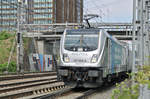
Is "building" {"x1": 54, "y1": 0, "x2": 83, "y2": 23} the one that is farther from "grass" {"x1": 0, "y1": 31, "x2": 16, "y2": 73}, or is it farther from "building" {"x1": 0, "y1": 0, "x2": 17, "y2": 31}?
"grass" {"x1": 0, "y1": 31, "x2": 16, "y2": 73}

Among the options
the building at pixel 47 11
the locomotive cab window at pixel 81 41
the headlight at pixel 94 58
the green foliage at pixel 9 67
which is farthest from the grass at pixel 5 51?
the building at pixel 47 11

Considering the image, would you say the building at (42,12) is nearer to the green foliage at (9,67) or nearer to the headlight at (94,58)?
the green foliage at (9,67)

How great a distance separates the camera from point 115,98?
6.84 metres

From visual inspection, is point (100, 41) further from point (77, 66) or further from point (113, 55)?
point (113, 55)

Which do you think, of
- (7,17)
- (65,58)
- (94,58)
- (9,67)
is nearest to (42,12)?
(7,17)

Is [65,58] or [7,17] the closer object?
[65,58]

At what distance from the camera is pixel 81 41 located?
13.6m

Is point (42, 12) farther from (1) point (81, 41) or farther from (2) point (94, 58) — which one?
(2) point (94, 58)

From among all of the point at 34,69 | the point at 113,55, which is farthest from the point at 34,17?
the point at 113,55

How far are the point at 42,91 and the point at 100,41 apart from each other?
3.82 metres

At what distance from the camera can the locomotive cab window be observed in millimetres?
13328

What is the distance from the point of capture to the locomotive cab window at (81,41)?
13.3 m

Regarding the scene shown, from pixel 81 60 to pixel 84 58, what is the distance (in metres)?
0.17

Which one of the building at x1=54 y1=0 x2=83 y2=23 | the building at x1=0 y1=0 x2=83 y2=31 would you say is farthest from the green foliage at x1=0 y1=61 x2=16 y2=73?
the building at x1=54 y1=0 x2=83 y2=23
